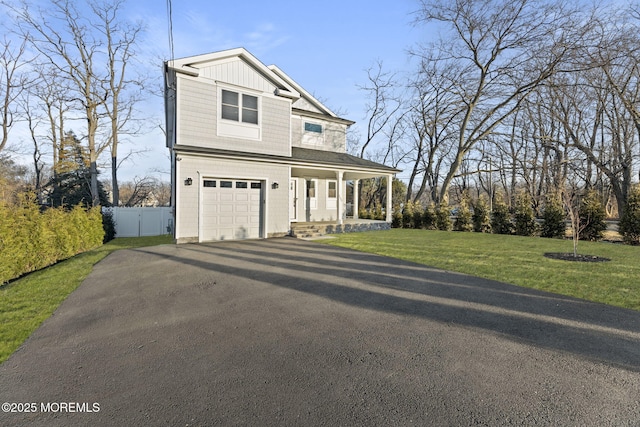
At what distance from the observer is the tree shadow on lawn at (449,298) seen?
3119mm

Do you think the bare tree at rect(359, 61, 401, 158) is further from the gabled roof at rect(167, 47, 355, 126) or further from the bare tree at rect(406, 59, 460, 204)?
the gabled roof at rect(167, 47, 355, 126)

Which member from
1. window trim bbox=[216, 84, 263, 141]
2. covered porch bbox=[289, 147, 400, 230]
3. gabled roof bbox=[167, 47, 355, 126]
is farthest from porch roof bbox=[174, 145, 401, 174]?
gabled roof bbox=[167, 47, 355, 126]

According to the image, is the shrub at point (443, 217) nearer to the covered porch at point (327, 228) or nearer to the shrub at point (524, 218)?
the covered porch at point (327, 228)

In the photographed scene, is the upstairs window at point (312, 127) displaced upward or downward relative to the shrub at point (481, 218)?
upward

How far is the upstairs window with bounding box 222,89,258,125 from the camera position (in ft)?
35.4

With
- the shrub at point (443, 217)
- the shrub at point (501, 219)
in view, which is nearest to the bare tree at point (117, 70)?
the shrub at point (443, 217)

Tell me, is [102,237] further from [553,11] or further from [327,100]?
[553,11]

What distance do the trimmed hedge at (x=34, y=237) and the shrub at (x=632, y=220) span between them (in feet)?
59.4

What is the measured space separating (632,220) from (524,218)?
3346 mm

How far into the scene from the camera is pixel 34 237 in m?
6.85

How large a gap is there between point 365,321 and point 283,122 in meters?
10.1

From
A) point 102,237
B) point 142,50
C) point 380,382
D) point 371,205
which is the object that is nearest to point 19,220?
point 102,237

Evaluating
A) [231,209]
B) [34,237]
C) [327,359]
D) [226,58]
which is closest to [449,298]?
[327,359]

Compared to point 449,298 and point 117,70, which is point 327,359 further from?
point 117,70
